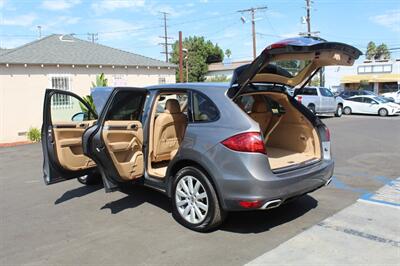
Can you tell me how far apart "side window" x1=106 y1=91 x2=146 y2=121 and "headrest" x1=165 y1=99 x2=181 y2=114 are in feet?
1.29

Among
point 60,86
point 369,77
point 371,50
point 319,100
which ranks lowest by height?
point 319,100

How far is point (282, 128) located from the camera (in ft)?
18.6

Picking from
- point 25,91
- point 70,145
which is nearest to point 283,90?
point 70,145

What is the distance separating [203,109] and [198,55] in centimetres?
6166

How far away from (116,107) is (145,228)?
161 cm

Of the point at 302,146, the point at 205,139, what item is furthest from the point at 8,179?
the point at 302,146

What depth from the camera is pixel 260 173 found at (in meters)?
4.10

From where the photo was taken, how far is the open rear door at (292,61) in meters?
4.05

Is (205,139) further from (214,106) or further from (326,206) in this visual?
(326,206)

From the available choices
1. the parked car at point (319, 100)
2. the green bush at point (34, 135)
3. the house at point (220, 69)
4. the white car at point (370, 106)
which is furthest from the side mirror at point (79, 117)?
the house at point (220, 69)

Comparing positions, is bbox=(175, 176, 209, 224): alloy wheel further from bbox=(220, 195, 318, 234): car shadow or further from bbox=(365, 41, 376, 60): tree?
bbox=(365, 41, 376, 60): tree

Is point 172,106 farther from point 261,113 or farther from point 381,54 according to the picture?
point 381,54

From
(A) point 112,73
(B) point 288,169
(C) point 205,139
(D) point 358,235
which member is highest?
(A) point 112,73

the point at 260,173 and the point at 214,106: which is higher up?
the point at 214,106
